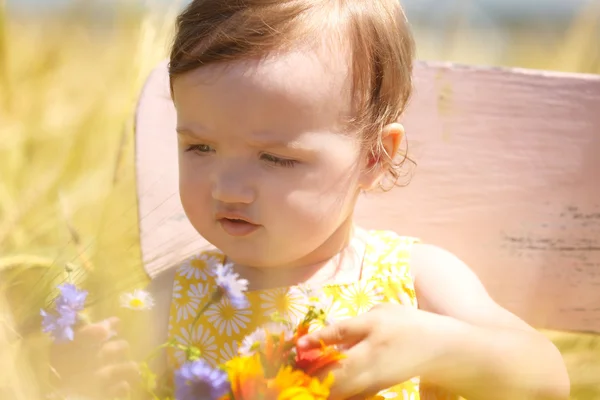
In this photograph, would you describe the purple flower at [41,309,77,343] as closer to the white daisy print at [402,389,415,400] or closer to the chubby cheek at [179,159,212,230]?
the chubby cheek at [179,159,212,230]

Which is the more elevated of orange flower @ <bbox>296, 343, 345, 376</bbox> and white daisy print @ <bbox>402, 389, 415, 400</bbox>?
orange flower @ <bbox>296, 343, 345, 376</bbox>

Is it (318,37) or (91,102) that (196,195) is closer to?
(318,37)

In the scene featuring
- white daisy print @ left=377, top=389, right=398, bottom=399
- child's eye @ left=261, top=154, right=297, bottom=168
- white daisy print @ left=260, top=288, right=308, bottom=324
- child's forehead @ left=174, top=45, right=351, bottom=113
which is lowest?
white daisy print @ left=377, top=389, right=398, bottom=399

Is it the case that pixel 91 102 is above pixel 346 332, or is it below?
below

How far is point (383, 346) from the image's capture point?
3.05 feet

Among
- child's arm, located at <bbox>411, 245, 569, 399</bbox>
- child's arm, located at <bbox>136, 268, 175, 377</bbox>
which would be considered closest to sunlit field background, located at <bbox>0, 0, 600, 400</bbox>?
child's arm, located at <bbox>136, 268, 175, 377</bbox>

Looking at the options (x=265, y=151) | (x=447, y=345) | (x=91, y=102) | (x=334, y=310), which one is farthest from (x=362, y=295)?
(x=91, y=102)

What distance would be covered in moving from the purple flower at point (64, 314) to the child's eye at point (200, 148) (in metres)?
0.30

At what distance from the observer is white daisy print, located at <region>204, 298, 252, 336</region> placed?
1093 millimetres

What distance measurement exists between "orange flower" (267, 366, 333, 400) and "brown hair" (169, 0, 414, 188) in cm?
41

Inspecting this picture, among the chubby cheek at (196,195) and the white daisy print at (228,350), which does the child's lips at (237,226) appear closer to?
the chubby cheek at (196,195)

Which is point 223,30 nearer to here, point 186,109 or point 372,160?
point 186,109

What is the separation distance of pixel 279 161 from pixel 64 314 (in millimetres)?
338

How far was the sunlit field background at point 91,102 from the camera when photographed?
133 centimetres
